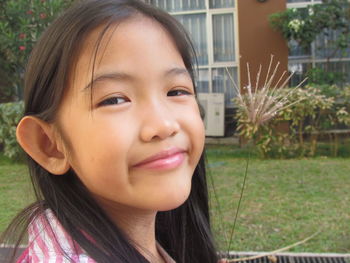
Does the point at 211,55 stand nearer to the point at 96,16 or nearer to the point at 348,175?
the point at 348,175

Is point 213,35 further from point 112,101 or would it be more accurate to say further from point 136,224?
point 112,101

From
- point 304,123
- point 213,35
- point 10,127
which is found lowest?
point 304,123

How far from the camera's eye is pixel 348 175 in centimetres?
503

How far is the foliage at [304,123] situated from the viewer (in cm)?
607

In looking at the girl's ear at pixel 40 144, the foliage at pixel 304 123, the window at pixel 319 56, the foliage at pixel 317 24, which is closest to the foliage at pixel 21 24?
the foliage at pixel 304 123

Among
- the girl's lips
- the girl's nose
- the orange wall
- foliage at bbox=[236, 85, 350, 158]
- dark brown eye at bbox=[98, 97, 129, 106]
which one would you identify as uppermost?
the orange wall

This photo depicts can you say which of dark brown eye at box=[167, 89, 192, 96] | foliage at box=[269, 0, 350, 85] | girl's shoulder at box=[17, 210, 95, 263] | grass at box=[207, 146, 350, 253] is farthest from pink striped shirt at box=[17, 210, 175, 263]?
foliage at box=[269, 0, 350, 85]

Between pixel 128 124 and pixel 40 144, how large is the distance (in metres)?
0.28

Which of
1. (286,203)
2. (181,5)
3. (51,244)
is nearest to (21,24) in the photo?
(181,5)

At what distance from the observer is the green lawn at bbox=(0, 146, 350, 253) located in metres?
3.18

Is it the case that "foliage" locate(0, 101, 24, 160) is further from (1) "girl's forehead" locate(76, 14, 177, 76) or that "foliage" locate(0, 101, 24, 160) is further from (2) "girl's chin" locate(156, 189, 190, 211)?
(2) "girl's chin" locate(156, 189, 190, 211)

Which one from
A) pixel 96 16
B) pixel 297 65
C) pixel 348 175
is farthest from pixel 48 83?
pixel 297 65

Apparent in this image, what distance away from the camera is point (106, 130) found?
0.94 m

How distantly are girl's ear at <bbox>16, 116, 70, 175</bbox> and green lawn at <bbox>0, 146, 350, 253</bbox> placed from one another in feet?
3.27
